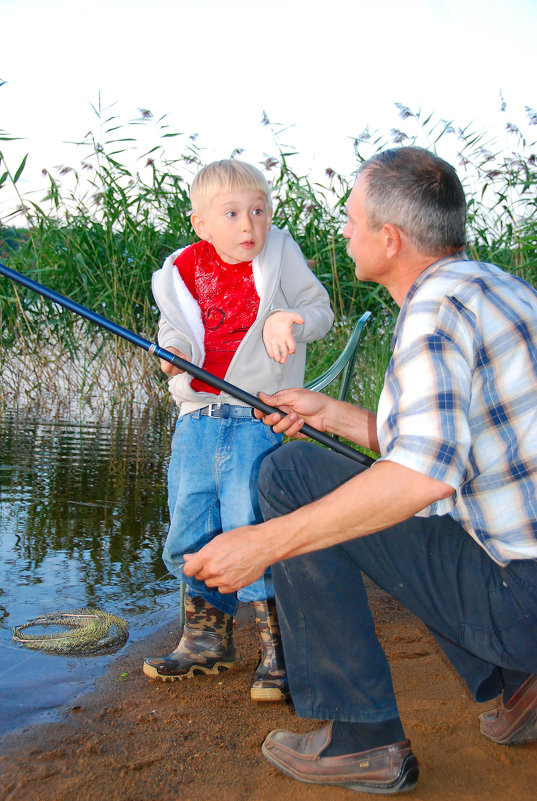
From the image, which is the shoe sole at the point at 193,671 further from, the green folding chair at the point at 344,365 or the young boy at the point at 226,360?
the green folding chair at the point at 344,365

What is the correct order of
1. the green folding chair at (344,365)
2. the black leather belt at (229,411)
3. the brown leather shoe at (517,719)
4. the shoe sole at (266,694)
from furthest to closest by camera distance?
the green folding chair at (344,365), the black leather belt at (229,411), the shoe sole at (266,694), the brown leather shoe at (517,719)

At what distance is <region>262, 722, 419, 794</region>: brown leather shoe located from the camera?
1.65 meters

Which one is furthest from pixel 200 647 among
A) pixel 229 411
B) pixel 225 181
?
pixel 225 181

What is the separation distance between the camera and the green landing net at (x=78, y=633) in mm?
2439

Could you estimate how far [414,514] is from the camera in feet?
5.25

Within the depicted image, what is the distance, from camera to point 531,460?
1545mm

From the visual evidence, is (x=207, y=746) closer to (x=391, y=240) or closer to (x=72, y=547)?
(x=391, y=240)

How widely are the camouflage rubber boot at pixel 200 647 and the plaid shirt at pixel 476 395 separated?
38.8 inches

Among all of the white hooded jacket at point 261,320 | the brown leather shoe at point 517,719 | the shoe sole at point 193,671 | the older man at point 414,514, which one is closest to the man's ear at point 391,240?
the older man at point 414,514

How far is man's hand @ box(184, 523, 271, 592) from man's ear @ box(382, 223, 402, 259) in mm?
682

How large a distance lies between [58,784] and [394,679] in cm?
96

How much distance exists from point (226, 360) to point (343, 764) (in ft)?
4.05

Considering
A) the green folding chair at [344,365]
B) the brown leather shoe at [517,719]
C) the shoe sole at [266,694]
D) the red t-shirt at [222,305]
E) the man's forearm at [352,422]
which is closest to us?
the brown leather shoe at [517,719]

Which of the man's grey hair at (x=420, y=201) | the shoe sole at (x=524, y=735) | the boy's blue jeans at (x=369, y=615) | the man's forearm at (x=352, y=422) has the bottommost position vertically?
the shoe sole at (x=524, y=735)
